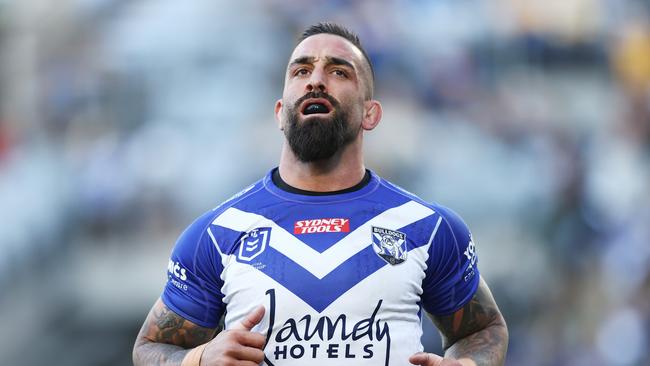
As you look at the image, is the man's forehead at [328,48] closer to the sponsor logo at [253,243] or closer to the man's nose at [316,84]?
the man's nose at [316,84]

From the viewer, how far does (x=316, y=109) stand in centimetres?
407

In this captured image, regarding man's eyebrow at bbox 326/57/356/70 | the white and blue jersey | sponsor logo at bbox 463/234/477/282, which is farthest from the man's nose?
sponsor logo at bbox 463/234/477/282

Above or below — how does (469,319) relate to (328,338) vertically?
below

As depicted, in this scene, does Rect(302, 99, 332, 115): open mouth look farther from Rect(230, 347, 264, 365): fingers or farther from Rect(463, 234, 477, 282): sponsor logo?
Rect(230, 347, 264, 365): fingers

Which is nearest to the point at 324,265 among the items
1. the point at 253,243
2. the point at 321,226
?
the point at 321,226

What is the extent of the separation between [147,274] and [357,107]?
673 centimetres

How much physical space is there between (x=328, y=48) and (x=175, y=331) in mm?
1292

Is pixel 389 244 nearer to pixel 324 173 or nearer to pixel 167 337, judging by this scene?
pixel 324 173

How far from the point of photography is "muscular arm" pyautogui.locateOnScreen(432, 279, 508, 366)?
4.10 meters

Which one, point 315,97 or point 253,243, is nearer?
point 253,243

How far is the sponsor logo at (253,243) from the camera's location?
3850 millimetres

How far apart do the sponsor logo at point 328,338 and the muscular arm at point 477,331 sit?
0.49 m

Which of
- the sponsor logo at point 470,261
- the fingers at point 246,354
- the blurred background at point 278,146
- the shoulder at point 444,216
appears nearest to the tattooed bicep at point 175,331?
the fingers at point 246,354

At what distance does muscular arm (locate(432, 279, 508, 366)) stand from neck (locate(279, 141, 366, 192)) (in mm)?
661
